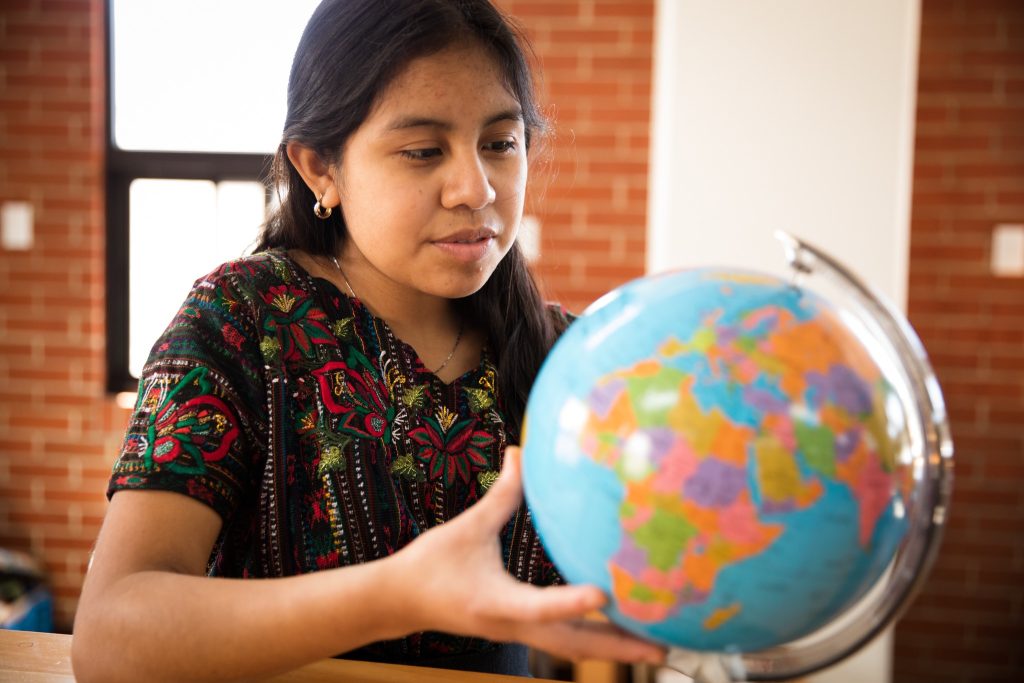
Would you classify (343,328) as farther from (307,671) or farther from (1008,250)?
(1008,250)

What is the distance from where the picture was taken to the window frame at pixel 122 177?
356 centimetres

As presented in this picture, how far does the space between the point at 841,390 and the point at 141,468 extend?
0.74 metres

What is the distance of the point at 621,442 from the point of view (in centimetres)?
75

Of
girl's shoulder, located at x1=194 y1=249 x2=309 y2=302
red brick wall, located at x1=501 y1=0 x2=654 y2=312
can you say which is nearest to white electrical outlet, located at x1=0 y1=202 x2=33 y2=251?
red brick wall, located at x1=501 y1=0 x2=654 y2=312

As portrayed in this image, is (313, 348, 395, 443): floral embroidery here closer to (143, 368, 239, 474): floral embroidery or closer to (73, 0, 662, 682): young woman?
(73, 0, 662, 682): young woman

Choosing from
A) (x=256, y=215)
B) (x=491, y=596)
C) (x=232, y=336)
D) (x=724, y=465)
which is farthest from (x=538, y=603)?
(x=256, y=215)

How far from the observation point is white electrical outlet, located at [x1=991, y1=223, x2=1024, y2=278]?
337 centimetres

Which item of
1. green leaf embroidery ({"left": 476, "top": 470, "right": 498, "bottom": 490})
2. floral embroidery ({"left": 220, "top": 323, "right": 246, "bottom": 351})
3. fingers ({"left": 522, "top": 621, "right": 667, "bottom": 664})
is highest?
floral embroidery ({"left": 220, "top": 323, "right": 246, "bottom": 351})

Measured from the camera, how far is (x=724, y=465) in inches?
28.2

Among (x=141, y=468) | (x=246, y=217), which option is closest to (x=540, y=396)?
(x=141, y=468)

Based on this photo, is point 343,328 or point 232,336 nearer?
point 232,336

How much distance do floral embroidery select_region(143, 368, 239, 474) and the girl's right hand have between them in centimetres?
36

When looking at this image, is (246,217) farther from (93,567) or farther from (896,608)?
(896,608)

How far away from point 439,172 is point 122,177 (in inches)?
115
